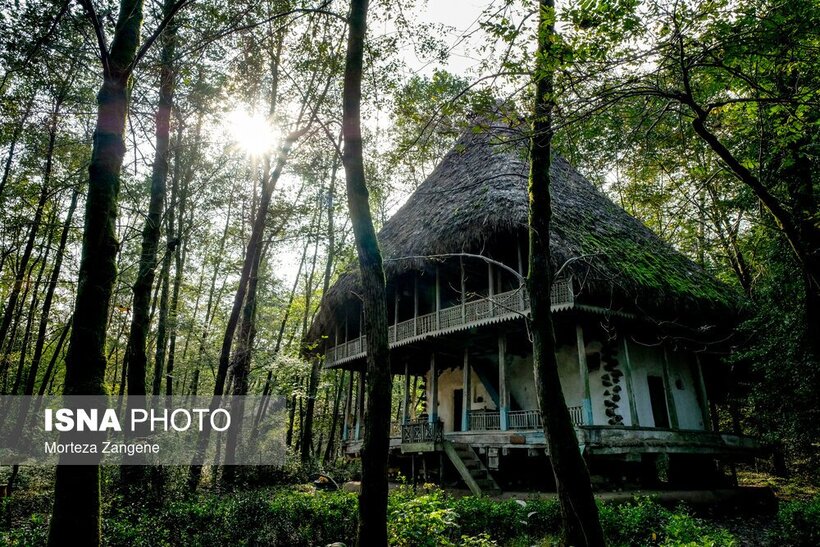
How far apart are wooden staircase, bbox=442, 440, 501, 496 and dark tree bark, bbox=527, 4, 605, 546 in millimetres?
6697

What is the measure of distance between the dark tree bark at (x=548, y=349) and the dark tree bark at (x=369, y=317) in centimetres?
191

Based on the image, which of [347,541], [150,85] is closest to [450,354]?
[347,541]

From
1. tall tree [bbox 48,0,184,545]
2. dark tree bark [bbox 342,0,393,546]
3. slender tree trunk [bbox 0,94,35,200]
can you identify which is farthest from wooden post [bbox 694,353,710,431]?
slender tree trunk [bbox 0,94,35,200]

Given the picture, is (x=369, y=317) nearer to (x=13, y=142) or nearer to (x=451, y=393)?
(x=451, y=393)

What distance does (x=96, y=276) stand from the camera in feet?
14.9

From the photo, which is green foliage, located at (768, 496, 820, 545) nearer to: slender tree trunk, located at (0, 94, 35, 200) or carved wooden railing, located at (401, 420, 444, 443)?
carved wooden railing, located at (401, 420, 444, 443)

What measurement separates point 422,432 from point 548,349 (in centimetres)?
863

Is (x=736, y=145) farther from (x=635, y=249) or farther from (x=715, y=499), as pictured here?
(x=715, y=499)

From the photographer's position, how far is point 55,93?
1259 cm

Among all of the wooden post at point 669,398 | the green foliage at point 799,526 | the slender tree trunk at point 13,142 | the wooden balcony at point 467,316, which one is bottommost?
the green foliage at point 799,526

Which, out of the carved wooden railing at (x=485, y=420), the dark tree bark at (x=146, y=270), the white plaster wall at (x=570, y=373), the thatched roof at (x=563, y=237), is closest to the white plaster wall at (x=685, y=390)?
the thatched roof at (x=563, y=237)

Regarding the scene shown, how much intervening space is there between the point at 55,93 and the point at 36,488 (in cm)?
1192

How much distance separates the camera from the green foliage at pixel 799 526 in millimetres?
Answer: 6562

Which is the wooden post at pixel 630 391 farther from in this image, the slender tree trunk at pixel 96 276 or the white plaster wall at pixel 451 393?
the slender tree trunk at pixel 96 276
